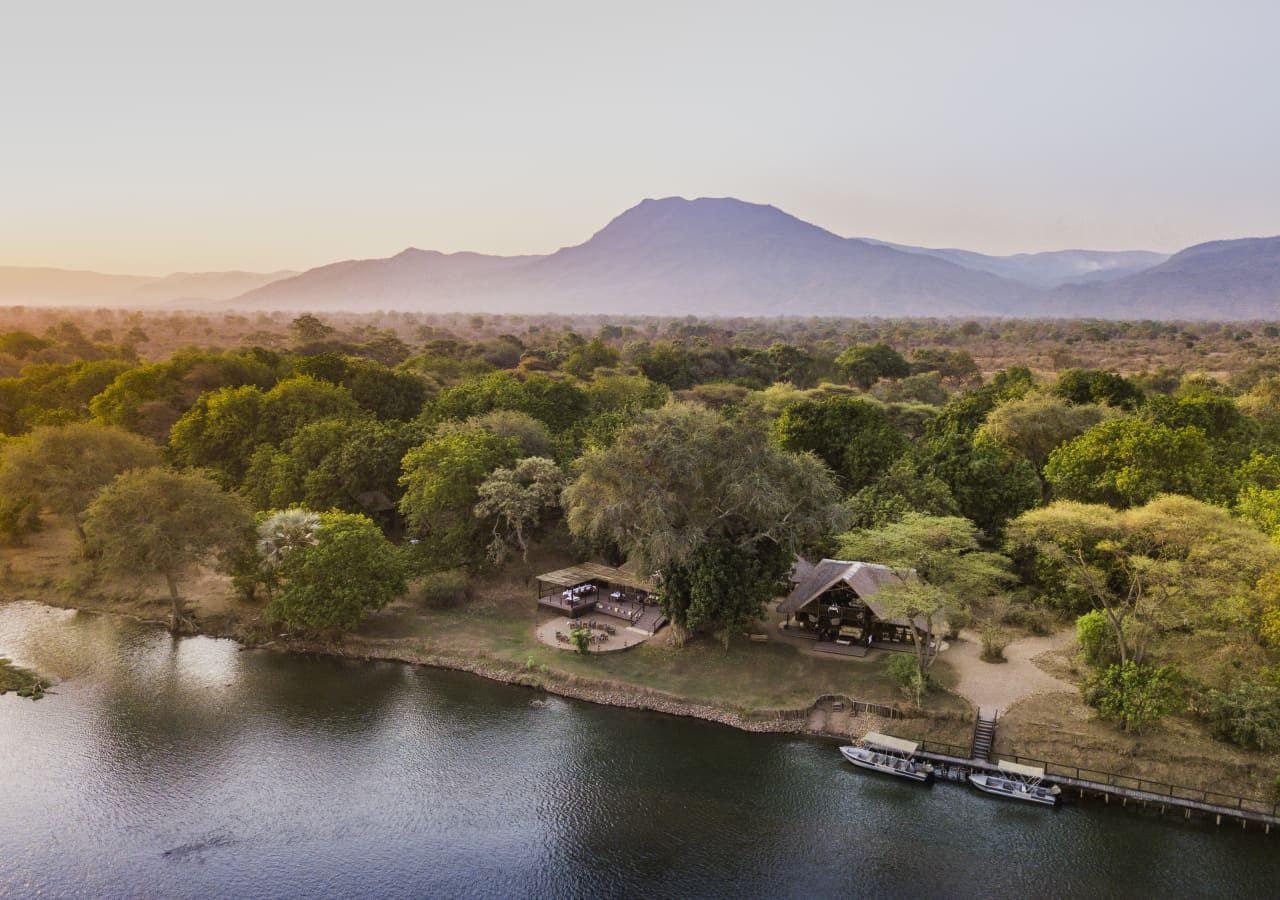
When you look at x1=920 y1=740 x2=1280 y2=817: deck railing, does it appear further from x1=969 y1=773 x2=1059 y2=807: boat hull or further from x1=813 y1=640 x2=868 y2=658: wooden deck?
x1=813 y1=640 x2=868 y2=658: wooden deck

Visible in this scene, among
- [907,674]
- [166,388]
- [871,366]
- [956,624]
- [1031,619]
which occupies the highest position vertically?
[871,366]

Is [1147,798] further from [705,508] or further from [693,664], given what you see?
[705,508]

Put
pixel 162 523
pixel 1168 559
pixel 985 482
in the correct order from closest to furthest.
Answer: pixel 1168 559 < pixel 162 523 < pixel 985 482

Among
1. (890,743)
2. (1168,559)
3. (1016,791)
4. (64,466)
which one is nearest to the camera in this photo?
(1016,791)

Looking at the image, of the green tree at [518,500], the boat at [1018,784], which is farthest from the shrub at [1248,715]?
the green tree at [518,500]

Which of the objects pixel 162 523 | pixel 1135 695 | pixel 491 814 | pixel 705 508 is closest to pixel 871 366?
pixel 705 508

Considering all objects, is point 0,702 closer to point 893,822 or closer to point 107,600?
point 107,600

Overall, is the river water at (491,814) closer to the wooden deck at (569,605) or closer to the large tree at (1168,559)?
the wooden deck at (569,605)

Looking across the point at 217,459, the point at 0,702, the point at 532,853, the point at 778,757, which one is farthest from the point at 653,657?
the point at 217,459
